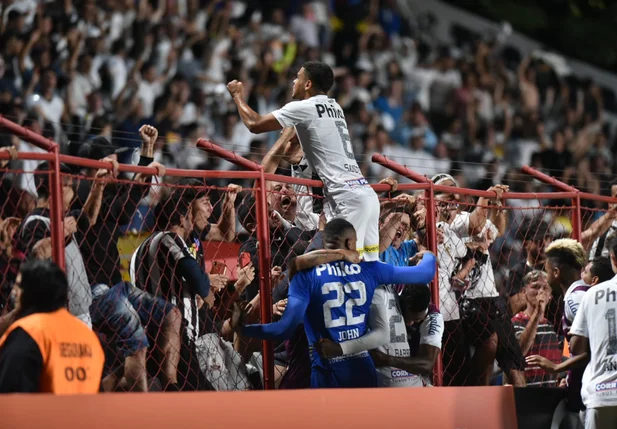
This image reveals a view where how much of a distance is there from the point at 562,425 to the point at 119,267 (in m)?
2.79

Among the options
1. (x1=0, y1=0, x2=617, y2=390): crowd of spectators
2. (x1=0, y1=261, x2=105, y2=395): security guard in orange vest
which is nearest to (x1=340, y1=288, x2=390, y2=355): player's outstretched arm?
(x1=0, y1=0, x2=617, y2=390): crowd of spectators

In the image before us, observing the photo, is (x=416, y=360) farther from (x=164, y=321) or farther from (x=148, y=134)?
(x=148, y=134)

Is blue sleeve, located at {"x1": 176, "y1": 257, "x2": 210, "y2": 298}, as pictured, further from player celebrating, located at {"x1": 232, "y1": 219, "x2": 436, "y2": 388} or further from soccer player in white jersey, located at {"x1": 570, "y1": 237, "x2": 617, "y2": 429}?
soccer player in white jersey, located at {"x1": 570, "y1": 237, "x2": 617, "y2": 429}

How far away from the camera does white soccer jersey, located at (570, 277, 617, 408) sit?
20.0 ft

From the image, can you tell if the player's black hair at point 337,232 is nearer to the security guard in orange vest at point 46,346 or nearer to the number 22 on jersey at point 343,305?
the number 22 on jersey at point 343,305

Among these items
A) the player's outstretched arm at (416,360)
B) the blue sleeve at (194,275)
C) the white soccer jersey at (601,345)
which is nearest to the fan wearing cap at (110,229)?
the blue sleeve at (194,275)

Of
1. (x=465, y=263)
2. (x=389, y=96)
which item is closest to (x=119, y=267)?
(x=465, y=263)

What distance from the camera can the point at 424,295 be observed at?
22.8 ft

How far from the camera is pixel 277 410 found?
556 centimetres

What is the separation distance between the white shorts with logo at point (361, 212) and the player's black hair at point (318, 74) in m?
0.68

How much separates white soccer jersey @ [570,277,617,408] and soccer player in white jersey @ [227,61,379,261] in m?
1.29

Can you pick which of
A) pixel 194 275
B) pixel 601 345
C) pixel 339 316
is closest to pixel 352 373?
pixel 339 316

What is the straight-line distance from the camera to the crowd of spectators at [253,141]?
6.57 meters

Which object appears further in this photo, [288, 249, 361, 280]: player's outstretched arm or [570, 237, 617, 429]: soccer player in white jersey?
[288, 249, 361, 280]: player's outstretched arm
